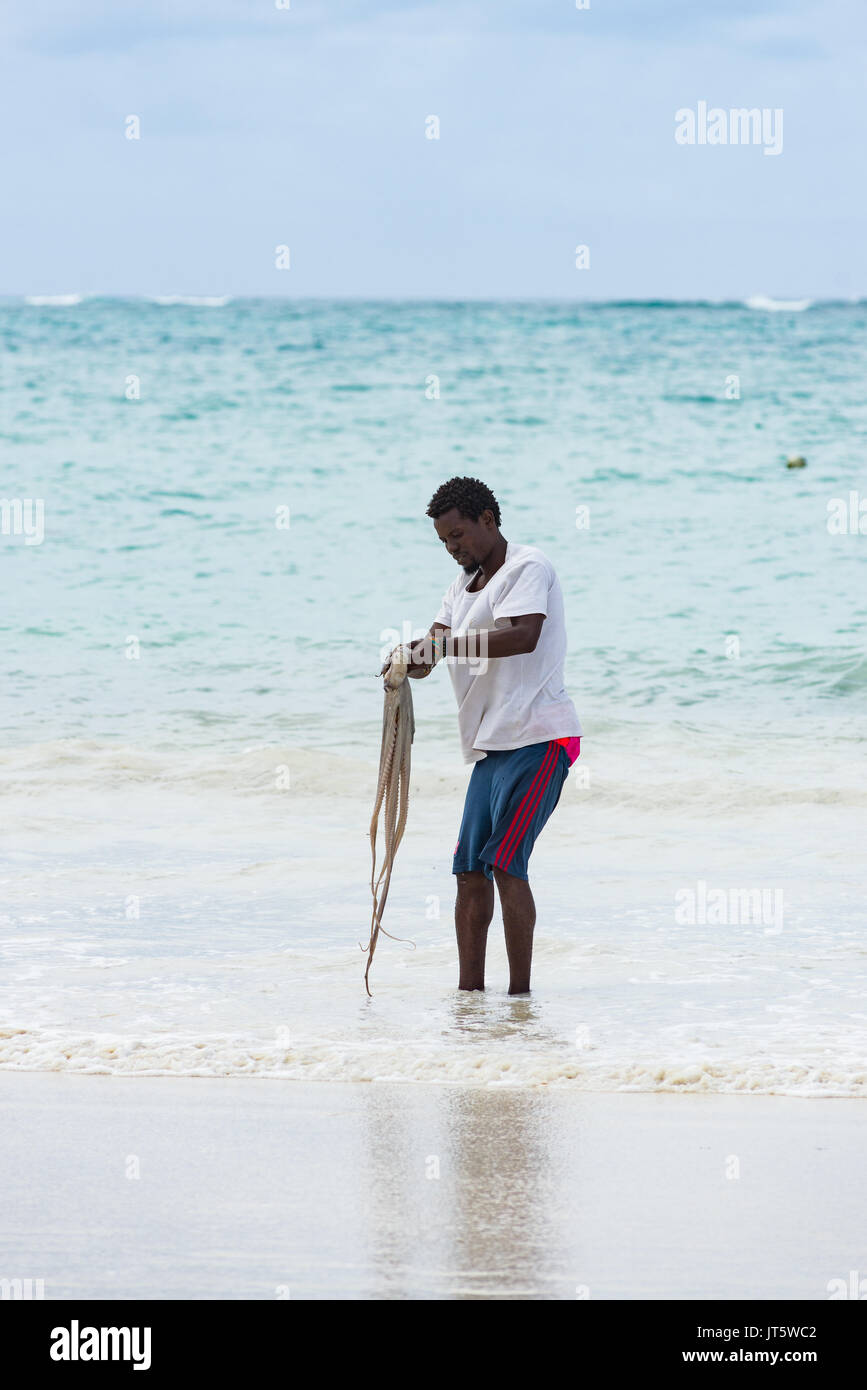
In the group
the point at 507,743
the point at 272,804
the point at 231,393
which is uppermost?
the point at 231,393

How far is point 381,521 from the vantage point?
1956 cm

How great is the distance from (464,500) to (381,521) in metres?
14.7

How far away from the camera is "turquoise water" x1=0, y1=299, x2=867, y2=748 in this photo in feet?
39.3

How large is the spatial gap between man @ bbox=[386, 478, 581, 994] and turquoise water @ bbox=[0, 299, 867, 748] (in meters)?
5.32

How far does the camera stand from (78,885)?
268 inches

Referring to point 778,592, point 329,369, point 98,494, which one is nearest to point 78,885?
point 778,592

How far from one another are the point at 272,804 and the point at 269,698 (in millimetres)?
3007

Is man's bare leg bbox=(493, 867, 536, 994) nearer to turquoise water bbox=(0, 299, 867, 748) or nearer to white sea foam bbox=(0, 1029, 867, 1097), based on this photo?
white sea foam bbox=(0, 1029, 867, 1097)

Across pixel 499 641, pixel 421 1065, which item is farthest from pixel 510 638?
pixel 421 1065

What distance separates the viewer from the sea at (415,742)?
16.2 feet

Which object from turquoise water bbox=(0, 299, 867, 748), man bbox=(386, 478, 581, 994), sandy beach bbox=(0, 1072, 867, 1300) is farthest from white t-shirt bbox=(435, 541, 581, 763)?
turquoise water bbox=(0, 299, 867, 748)

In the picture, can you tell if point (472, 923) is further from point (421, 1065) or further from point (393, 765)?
point (421, 1065)

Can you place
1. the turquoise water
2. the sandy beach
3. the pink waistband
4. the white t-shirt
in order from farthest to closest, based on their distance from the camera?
1. the turquoise water
2. the pink waistband
3. the white t-shirt
4. the sandy beach
